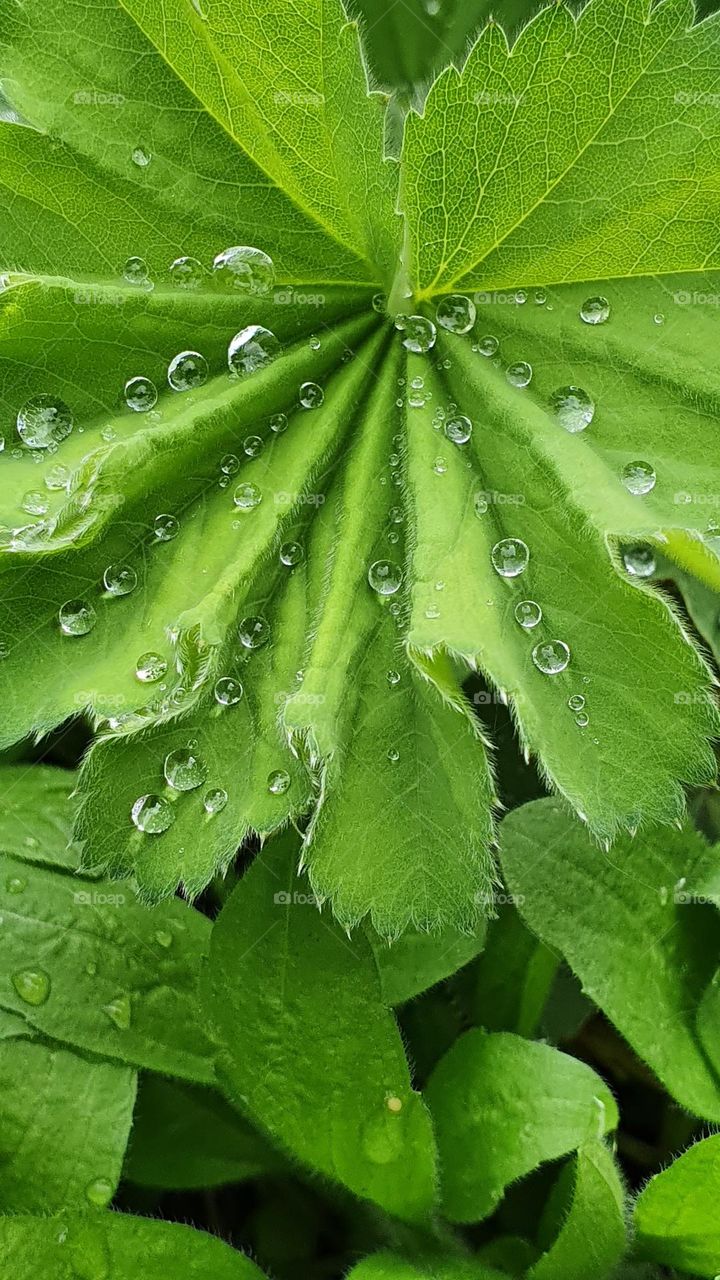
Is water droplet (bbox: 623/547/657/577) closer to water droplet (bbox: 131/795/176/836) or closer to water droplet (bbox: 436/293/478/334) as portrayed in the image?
water droplet (bbox: 436/293/478/334)

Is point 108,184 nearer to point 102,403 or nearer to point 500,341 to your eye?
point 102,403

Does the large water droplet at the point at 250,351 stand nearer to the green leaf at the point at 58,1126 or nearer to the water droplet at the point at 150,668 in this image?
the water droplet at the point at 150,668

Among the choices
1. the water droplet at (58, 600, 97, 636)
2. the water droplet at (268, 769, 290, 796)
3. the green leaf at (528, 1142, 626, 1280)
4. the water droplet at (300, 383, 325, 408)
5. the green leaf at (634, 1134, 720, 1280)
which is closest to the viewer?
the green leaf at (528, 1142, 626, 1280)

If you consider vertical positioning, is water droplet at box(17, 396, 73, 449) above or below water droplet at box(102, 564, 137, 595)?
above

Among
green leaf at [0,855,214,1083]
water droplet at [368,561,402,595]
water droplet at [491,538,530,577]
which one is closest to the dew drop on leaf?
water droplet at [368,561,402,595]

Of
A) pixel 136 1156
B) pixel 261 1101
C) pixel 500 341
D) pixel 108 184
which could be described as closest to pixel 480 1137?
pixel 261 1101

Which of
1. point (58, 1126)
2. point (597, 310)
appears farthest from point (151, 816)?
point (597, 310)

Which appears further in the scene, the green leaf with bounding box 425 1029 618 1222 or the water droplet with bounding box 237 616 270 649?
the water droplet with bounding box 237 616 270 649
